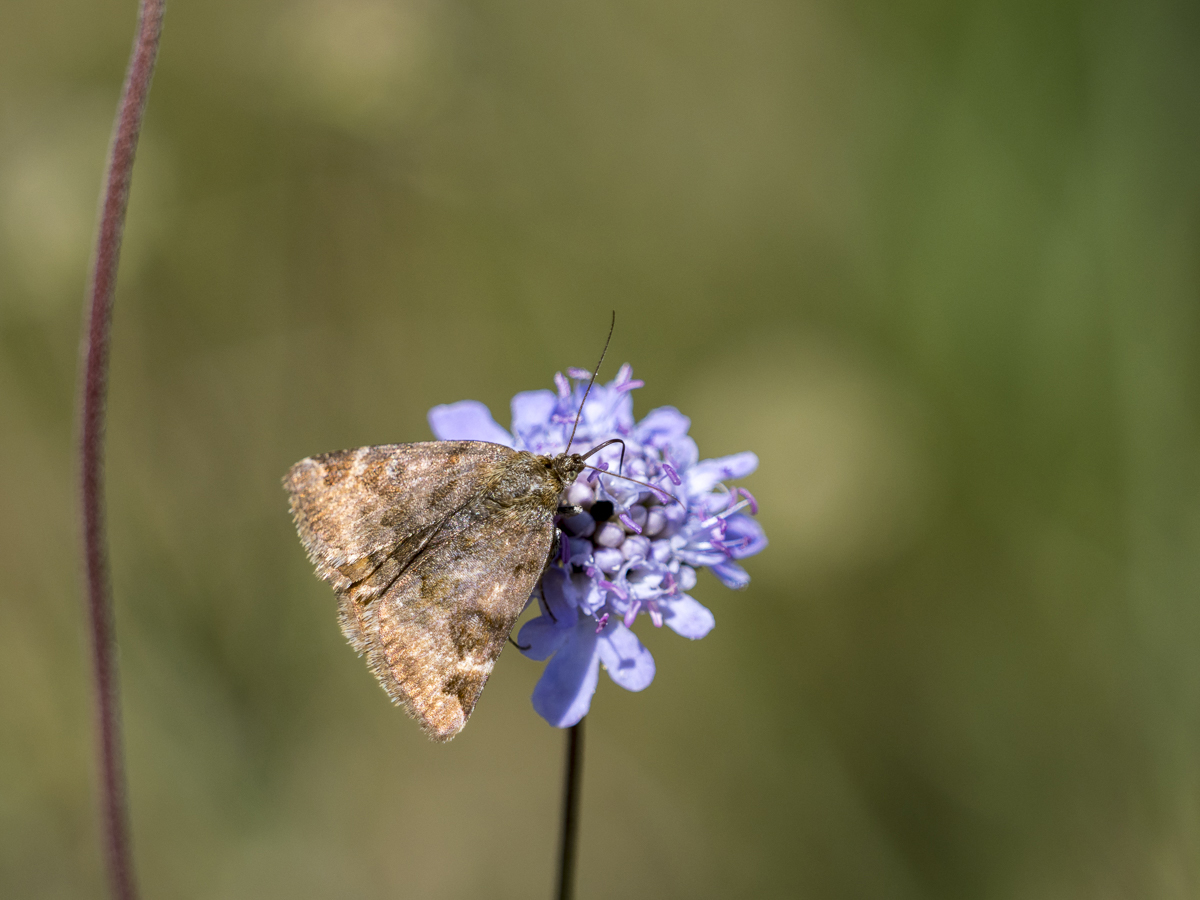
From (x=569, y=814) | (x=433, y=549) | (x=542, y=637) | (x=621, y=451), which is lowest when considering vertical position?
(x=569, y=814)

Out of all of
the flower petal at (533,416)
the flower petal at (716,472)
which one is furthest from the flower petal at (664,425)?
the flower petal at (533,416)

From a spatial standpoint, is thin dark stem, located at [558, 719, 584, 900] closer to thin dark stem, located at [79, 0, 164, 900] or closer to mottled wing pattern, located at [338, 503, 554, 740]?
mottled wing pattern, located at [338, 503, 554, 740]

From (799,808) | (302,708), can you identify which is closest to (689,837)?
(799,808)

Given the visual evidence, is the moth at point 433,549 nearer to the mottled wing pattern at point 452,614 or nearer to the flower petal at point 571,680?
the mottled wing pattern at point 452,614

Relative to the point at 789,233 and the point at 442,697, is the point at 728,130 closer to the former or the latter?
the point at 789,233

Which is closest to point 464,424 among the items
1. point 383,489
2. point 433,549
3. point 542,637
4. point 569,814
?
point 383,489

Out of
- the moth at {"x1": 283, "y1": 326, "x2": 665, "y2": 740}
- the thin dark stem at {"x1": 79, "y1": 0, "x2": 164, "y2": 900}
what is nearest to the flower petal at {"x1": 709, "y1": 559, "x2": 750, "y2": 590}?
the moth at {"x1": 283, "y1": 326, "x2": 665, "y2": 740}

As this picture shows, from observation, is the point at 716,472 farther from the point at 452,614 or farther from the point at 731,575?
the point at 452,614
